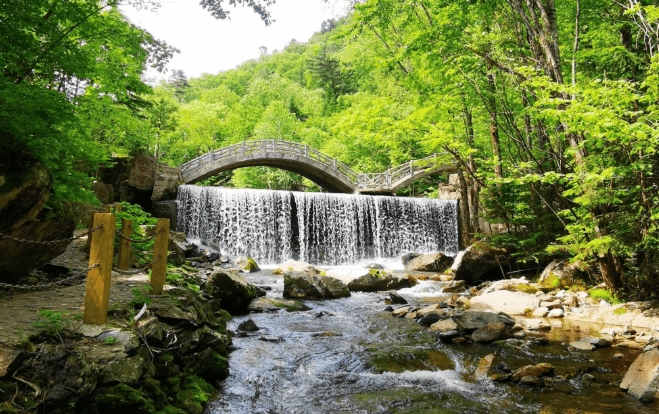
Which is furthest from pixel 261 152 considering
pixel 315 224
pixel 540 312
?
pixel 540 312

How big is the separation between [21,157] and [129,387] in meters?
3.35

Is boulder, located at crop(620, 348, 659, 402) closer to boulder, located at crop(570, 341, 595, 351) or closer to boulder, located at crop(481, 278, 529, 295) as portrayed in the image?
boulder, located at crop(570, 341, 595, 351)

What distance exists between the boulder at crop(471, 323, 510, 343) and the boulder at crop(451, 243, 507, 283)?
Answer: 581 centimetres

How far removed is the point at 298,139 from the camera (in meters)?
36.0

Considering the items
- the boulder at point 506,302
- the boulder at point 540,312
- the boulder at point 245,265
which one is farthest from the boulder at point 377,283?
the boulder at point 540,312

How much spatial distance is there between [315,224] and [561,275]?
39.1ft

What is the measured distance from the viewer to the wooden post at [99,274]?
3.83m

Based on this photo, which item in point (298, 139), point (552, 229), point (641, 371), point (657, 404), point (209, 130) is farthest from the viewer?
point (298, 139)

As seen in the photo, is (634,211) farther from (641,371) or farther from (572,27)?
(572,27)

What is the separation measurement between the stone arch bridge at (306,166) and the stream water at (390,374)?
1581 centimetres

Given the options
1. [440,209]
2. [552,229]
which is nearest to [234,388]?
[552,229]

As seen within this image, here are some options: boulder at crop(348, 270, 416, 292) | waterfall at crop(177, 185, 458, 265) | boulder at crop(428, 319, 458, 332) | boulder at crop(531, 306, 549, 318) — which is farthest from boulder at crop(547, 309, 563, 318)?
waterfall at crop(177, 185, 458, 265)

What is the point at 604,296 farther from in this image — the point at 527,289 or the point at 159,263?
the point at 159,263

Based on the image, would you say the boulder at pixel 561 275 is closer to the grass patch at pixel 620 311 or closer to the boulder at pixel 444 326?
the grass patch at pixel 620 311
